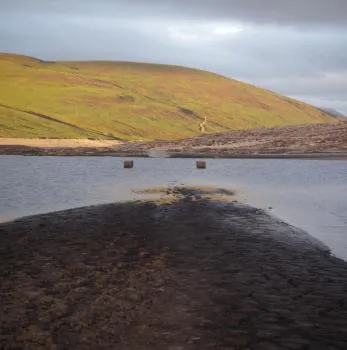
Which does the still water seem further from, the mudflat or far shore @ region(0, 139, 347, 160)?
far shore @ region(0, 139, 347, 160)

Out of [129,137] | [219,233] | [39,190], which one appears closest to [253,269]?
[219,233]

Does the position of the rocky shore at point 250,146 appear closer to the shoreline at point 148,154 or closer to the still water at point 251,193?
the shoreline at point 148,154

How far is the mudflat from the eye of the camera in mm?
8367

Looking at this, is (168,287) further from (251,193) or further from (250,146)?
(250,146)

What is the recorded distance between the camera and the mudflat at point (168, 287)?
329 inches

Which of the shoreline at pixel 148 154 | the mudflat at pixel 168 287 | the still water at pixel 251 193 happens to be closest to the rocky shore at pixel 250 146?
the shoreline at pixel 148 154

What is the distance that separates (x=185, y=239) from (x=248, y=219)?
16.4 feet

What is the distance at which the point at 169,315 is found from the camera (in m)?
9.36

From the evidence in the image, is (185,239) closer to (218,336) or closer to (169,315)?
(169,315)

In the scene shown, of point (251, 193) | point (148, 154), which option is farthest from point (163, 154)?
point (251, 193)

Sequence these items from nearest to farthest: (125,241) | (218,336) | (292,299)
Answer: (218,336) → (292,299) → (125,241)

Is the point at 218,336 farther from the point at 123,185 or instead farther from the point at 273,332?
Result: the point at 123,185

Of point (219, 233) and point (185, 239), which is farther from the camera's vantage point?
point (219, 233)

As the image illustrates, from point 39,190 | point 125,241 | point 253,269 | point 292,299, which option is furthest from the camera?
point 39,190
